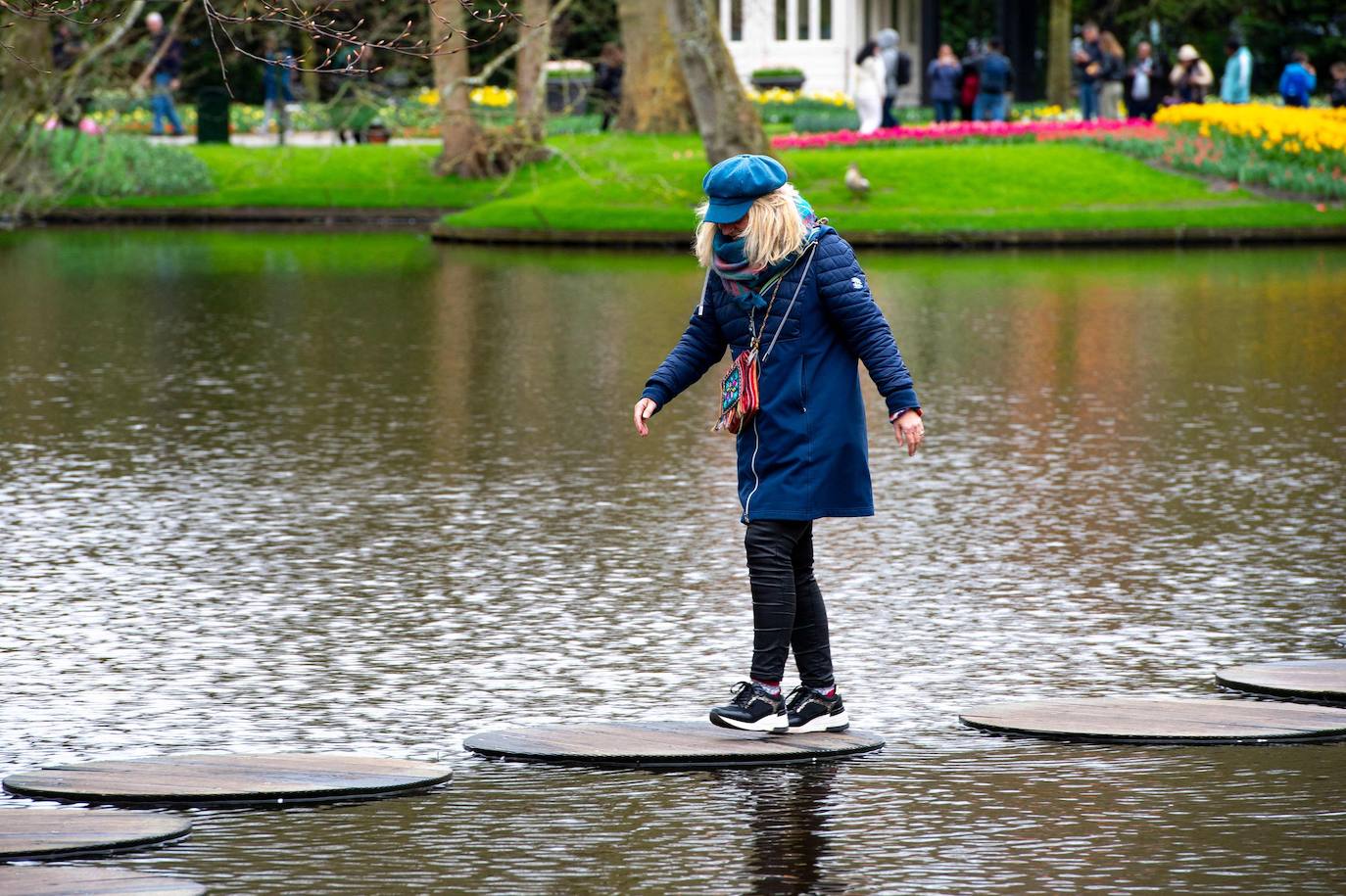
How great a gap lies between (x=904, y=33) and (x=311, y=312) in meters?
40.2

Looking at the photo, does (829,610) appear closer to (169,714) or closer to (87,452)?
(169,714)

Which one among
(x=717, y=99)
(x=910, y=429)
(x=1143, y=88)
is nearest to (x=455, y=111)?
(x=717, y=99)

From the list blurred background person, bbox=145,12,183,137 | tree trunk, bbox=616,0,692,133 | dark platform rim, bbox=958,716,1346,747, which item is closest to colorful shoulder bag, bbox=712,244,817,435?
dark platform rim, bbox=958,716,1346,747

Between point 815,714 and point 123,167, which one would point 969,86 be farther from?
point 815,714

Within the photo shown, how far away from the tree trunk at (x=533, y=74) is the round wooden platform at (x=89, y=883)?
2595 centimetres

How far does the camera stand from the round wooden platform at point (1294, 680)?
6555 mm

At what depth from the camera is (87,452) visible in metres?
11.8

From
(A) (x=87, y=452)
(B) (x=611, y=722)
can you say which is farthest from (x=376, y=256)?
(B) (x=611, y=722)

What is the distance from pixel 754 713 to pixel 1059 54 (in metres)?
45.8

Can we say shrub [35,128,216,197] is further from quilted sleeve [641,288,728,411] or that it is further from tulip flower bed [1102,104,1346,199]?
quilted sleeve [641,288,728,411]

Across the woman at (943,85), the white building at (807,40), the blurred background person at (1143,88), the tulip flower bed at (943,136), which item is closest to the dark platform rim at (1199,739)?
the tulip flower bed at (943,136)

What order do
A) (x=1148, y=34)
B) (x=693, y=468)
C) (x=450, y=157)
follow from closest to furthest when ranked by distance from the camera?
1. (x=693, y=468)
2. (x=450, y=157)
3. (x=1148, y=34)

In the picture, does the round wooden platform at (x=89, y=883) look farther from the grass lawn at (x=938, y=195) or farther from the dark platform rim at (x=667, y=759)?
the grass lawn at (x=938, y=195)

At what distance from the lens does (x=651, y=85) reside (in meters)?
39.8
